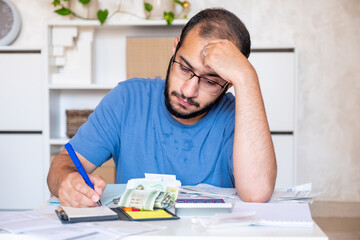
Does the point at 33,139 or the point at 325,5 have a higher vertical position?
the point at 325,5

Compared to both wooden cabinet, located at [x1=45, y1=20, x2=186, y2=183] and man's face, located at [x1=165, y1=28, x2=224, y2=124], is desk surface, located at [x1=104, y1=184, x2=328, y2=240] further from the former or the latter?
wooden cabinet, located at [x1=45, y1=20, x2=186, y2=183]

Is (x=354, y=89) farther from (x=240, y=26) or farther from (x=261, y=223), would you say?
(x=261, y=223)

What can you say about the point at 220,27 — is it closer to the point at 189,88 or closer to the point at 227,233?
the point at 189,88

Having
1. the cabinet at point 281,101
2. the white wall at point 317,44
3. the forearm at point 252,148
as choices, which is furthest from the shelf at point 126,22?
the forearm at point 252,148

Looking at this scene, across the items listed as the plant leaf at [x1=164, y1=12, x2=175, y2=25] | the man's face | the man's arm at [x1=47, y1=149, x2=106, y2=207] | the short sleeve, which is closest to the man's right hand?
the man's arm at [x1=47, y1=149, x2=106, y2=207]

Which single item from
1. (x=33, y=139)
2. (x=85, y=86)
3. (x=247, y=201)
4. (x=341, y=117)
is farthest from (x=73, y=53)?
(x=247, y=201)

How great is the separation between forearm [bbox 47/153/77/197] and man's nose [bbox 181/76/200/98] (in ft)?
1.36

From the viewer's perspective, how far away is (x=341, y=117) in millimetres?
3258

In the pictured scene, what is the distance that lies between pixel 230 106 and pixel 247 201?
497 millimetres

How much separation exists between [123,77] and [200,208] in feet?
8.04

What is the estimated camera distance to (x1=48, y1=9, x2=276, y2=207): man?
1231mm

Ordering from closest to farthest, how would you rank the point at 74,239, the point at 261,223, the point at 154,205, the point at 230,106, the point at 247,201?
the point at 74,239
the point at 261,223
the point at 154,205
the point at 247,201
the point at 230,106

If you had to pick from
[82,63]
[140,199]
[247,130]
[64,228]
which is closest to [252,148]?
[247,130]

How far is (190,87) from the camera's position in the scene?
130 cm
